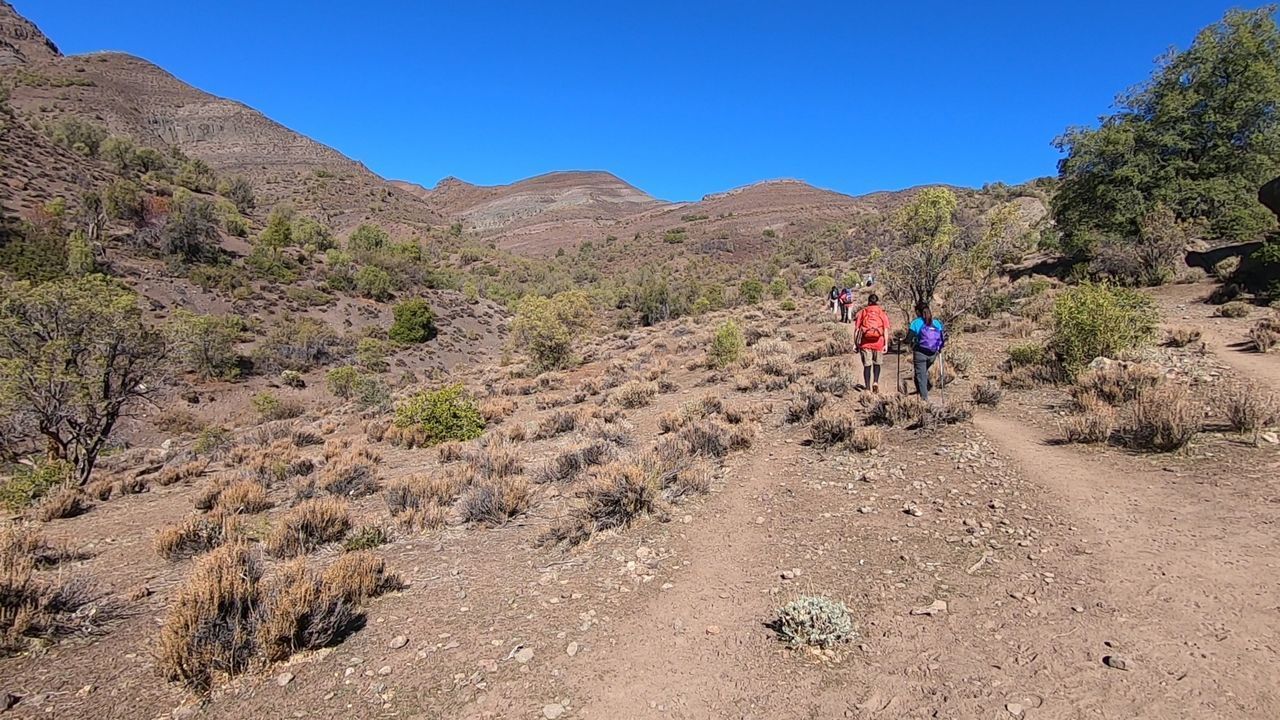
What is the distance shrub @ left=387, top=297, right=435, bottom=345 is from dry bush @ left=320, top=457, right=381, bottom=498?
105 feet

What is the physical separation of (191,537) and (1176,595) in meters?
9.86

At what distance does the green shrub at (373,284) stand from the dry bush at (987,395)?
46.3 metres

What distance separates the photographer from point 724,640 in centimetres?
419

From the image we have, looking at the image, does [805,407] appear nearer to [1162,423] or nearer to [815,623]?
[1162,423]

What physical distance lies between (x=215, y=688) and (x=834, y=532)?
5.39 metres

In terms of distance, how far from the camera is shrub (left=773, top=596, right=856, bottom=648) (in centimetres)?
393

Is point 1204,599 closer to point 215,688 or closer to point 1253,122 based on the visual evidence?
point 215,688

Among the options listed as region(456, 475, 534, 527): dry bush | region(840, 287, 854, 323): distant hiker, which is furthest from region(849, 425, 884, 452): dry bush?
region(840, 287, 854, 323): distant hiker

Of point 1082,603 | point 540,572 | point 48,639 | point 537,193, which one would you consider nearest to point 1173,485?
point 1082,603

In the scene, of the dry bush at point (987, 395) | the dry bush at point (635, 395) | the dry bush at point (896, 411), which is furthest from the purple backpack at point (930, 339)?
the dry bush at point (635, 395)

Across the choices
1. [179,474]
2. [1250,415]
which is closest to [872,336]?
[1250,415]

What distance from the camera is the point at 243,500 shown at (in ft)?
27.9

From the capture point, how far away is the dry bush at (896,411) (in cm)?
809

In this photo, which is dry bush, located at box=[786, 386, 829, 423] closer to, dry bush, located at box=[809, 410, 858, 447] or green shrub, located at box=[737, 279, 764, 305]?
dry bush, located at box=[809, 410, 858, 447]
